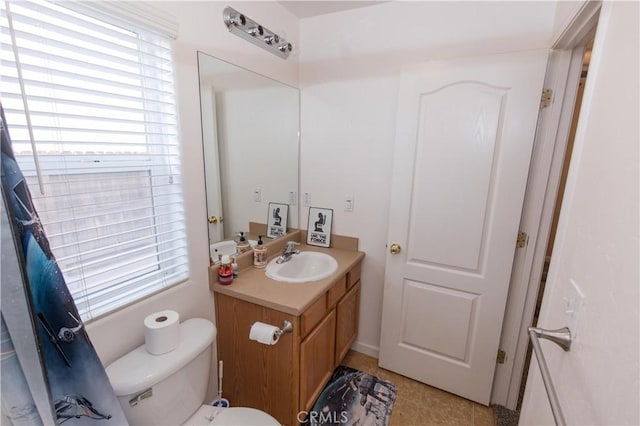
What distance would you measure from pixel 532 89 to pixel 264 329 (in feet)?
5.66

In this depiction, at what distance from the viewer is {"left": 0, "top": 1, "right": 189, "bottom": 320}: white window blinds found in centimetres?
84

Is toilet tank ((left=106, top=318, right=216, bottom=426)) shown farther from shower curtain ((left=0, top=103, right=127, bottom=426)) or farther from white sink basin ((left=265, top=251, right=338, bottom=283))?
white sink basin ((left=265, top=251, right=338, bottom=283))

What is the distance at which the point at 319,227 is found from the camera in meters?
2.17

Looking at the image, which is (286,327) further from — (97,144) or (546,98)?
(546,98)

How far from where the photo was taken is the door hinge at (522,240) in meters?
1.57

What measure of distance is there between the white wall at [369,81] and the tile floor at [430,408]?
0.36m

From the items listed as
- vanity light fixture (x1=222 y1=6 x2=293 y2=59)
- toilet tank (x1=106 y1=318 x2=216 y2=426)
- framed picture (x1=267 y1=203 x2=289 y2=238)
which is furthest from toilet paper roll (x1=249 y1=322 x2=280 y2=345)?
vanity light fixture (x1=222 y1=6 x2=293 y2=59)

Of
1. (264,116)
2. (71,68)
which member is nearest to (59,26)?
(71,68)

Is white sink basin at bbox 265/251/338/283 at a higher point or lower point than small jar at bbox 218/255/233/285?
lower

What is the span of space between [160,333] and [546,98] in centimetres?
206

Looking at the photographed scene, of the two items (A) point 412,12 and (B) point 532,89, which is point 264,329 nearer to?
(B) point 532,89

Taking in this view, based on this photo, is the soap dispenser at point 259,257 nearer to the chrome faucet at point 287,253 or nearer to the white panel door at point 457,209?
the chrome faucet at point 287,253

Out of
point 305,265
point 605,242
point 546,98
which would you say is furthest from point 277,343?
point 546,98

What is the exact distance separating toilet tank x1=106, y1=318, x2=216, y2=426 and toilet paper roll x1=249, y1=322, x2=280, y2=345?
0.61 feet
